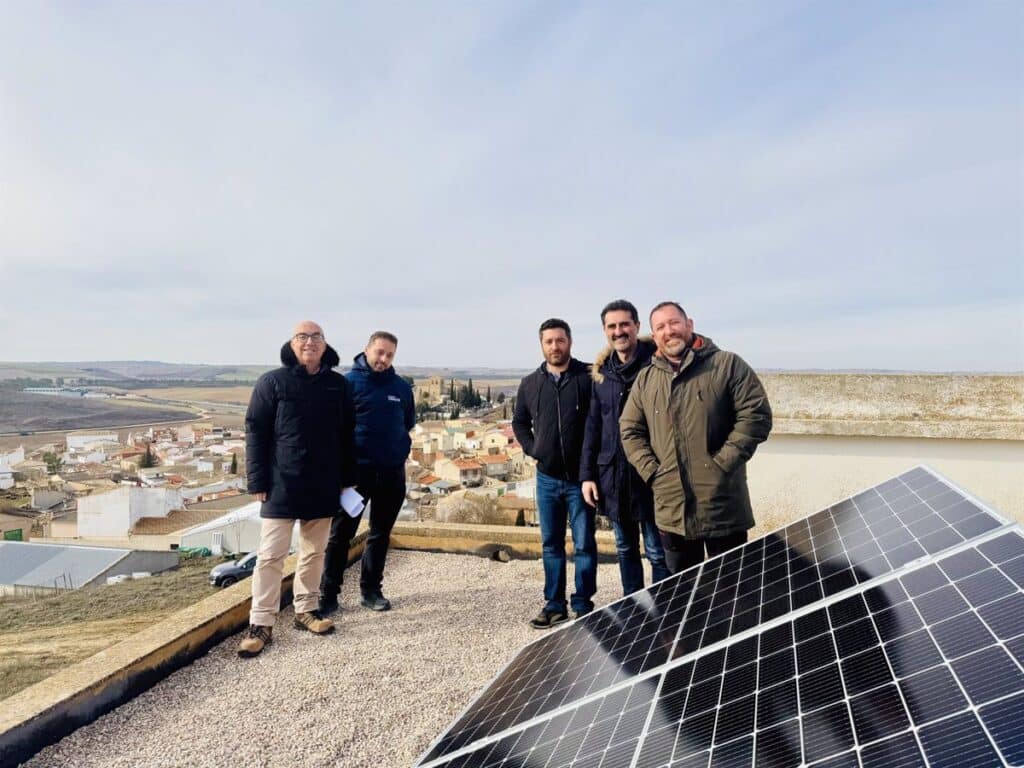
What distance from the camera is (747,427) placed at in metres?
3.46

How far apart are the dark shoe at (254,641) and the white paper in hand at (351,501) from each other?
1.01 m

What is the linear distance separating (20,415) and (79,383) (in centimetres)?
2305

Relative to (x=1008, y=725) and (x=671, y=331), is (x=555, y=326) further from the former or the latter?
(x=1008, y=725)

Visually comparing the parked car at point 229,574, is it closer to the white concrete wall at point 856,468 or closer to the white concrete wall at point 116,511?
the white concrete wall at point 856,468

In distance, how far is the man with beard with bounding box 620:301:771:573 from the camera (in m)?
3.50

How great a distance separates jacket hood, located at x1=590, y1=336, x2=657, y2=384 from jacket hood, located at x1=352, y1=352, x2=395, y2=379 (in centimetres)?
176

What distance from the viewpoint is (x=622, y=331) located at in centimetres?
420

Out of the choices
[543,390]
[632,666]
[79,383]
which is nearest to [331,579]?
[543,390]

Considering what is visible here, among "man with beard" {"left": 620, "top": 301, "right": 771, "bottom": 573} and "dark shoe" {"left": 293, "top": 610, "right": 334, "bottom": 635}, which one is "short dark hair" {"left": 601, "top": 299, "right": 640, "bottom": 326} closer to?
"man with beard" {"left": 620, "top": 301, "right": 771, "bottom": 573}

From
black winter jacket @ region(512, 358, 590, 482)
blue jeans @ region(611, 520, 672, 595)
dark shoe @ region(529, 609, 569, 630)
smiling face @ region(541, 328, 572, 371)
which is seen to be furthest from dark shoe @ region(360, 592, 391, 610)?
smiling face @ region(541, 328, 572, 371)

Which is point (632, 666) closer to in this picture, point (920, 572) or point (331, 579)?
point (920, 572)

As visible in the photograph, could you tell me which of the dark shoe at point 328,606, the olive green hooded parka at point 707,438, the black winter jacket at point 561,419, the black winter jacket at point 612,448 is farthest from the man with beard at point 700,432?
the dark shoe at point 328,606

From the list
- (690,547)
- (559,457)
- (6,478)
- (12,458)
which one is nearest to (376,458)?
(559,457)

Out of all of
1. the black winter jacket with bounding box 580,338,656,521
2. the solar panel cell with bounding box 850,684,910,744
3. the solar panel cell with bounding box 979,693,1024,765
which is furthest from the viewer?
the black winter jacket with bounding box 580,338,656,521
